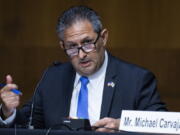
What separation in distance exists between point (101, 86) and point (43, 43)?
5.77 feet

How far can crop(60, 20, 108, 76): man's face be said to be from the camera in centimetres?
347

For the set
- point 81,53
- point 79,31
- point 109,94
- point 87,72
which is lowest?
point 109,94

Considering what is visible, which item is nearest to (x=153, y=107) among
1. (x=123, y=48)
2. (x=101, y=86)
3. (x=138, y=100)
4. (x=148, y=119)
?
(x=138, y=100)

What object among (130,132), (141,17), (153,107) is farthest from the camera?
(141,17)

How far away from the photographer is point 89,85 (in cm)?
362

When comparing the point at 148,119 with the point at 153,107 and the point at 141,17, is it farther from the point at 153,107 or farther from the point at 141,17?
the point at 141,17

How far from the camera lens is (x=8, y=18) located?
207 inches


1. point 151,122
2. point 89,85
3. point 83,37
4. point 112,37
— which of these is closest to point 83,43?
point 83,37

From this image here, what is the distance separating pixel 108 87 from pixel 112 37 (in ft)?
5.43

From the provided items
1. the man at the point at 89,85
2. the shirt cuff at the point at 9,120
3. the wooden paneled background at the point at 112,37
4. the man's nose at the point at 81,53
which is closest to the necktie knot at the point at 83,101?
the man at the point at 89,85

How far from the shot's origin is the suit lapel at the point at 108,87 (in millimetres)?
3502

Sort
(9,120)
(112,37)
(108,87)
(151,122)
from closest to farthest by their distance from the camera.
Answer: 1. (151,122)
2. (9,120)
3. (108,87)
4. (112,37)

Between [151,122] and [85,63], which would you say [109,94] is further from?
[151,122]

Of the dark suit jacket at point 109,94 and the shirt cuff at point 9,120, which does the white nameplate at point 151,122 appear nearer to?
the dark suit jacket at point 109,94
